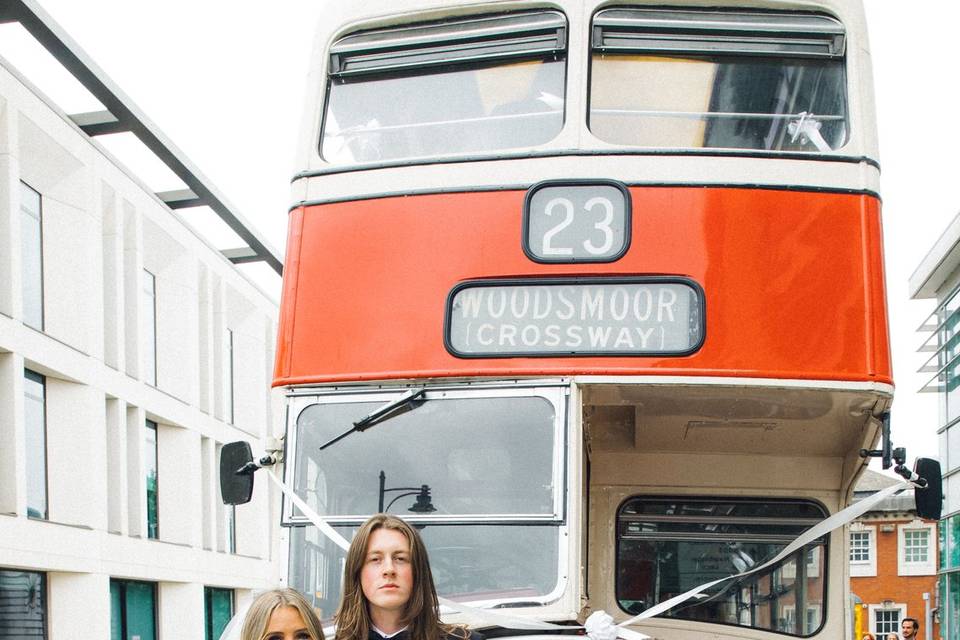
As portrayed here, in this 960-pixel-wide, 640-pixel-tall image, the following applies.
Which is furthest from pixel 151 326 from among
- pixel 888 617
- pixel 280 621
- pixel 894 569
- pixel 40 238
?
pixel 888 617

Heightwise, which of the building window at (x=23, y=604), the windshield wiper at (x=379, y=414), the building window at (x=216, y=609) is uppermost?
the windshield wiper at (x=379, y=414)

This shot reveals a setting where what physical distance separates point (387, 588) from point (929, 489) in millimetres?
2919

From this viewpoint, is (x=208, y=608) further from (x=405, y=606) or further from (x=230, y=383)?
(x=405, y=606)

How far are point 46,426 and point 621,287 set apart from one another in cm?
1907

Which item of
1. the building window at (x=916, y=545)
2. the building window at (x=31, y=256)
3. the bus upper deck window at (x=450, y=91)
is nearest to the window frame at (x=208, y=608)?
the building window at (x=31, y=256)

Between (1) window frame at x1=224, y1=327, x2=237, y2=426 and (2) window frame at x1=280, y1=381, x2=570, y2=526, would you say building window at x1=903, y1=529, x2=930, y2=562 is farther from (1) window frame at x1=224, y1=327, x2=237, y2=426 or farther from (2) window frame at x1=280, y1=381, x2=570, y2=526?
(2) window frame at x1=280, y1=381, x2=570, y2=526

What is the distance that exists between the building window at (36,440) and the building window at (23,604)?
1.13m

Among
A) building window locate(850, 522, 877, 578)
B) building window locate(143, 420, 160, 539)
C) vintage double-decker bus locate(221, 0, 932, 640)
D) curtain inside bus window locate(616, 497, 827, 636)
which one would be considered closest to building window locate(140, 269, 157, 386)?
building window locate(143, 420, 160, 539)

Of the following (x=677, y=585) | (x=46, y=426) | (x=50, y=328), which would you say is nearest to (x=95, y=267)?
(x=50, y=328)

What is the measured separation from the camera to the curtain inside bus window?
6957 mm

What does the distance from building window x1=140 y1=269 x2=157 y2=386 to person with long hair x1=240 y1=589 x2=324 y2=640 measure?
23745mm

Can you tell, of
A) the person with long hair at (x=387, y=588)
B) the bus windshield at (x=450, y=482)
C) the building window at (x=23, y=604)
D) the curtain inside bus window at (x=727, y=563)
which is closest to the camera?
the person with long hair at (x=387, y=588)

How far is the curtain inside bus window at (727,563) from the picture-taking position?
22.8ft

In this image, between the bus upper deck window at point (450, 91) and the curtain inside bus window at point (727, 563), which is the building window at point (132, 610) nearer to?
A: the curtain inside bus window at point (727, 563)
